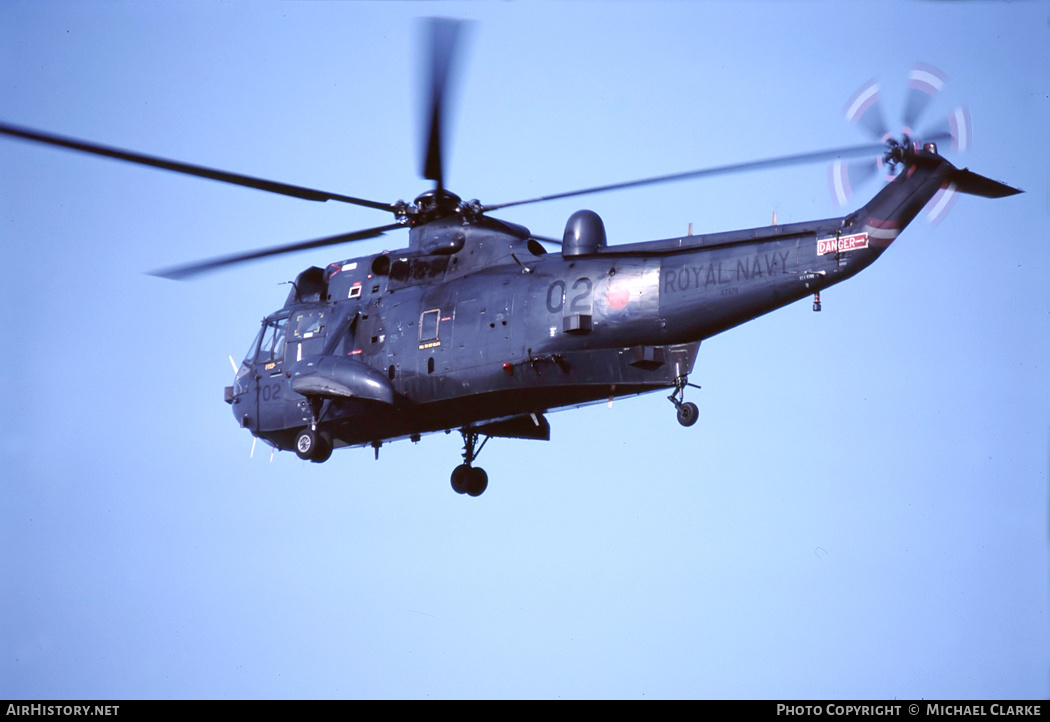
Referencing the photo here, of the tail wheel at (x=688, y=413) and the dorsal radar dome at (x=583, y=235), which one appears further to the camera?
the dorsal radar dome at (x=583, y=235)

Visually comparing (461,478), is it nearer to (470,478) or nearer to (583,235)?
(470,478)

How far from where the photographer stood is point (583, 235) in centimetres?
2834

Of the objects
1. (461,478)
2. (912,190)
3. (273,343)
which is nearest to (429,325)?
(461,478)

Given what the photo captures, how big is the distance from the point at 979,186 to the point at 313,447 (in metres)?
13.8

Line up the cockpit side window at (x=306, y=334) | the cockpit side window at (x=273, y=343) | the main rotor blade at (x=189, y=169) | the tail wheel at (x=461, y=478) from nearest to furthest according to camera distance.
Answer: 1. the main rotor blade at (x=189, y=169)
2. the cockpit side window at (x=306, y=334)
3. the tail wheel at (x=461, y=478)
4. the cockpit side window at (x=273, y=343)

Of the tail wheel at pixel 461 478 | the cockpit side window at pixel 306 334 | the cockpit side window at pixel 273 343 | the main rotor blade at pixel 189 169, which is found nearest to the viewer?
the main rotor blade at pixel 189 169

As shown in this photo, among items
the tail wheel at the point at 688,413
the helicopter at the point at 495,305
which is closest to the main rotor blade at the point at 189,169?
the helicopter at the point at 495,305

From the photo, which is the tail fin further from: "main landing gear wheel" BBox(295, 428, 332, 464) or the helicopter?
"main landing gear wheel" BBox(295, 428, 332, 464)

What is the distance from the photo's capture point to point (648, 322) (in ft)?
88.0

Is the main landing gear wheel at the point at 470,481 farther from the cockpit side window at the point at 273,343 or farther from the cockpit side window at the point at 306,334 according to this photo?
the cockpit side window at the point at 273,343

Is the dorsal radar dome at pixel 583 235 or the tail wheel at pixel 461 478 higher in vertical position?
the dorsal radar dome at pixel 583 235

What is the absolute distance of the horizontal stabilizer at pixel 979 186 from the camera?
25.2 metres

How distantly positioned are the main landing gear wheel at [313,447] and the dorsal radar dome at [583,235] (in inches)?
258

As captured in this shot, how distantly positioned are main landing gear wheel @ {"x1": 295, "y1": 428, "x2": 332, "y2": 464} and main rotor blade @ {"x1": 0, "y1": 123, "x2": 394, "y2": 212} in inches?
188
